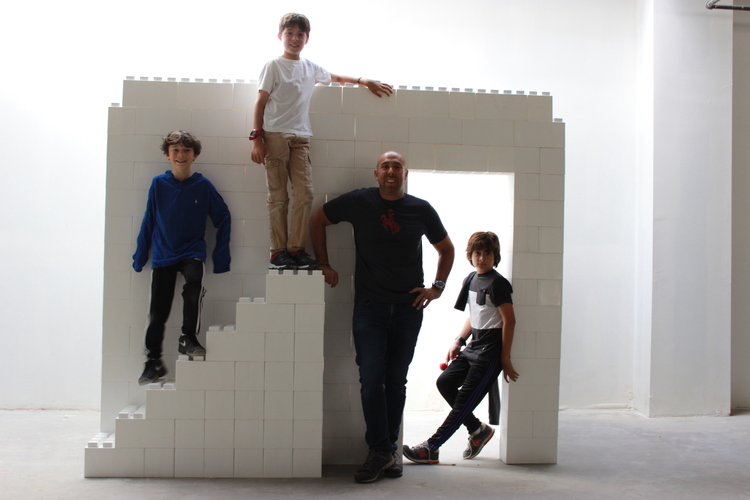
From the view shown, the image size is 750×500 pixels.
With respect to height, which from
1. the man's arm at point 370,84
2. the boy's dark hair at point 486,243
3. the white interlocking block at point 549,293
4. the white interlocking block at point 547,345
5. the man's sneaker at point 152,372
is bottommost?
the man's sneaker at point 152,372

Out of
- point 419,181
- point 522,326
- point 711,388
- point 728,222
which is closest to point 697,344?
point 711,388

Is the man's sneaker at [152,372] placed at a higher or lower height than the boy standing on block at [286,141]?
lower

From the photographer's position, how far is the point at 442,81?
5148 millimetres

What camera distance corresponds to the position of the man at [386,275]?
3422 millimetres

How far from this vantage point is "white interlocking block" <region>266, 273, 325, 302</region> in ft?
10.9

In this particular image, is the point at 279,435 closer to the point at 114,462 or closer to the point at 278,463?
the point at 278,463

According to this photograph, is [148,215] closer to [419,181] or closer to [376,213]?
[376,213]

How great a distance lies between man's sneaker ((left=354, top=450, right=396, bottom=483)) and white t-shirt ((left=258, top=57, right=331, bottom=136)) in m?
1.78

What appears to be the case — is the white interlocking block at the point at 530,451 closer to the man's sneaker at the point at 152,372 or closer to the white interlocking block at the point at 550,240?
the white interlocking block at the point at 550,240

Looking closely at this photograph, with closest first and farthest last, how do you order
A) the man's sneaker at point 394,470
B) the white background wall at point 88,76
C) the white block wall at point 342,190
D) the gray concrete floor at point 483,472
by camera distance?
the gray concrete floor at point 483,472, the man's sneaker at point 394,470, the white block wall at point 342,190, the white background wall at point 88,76

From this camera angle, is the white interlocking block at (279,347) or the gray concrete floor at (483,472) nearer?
the gray concrete floor at (483,472)

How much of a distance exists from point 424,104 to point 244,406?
6.51 feet

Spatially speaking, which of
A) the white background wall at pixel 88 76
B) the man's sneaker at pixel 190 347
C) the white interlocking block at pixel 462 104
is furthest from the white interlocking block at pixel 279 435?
the white background wall at pixel 88 76

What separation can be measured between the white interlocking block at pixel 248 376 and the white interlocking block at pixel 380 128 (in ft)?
4.50
